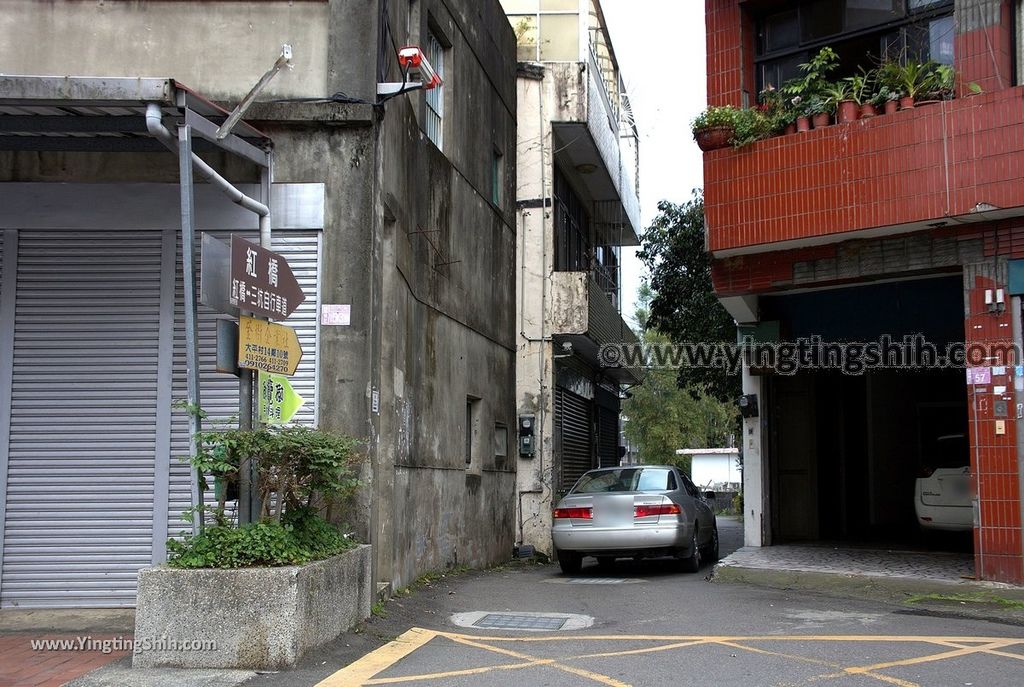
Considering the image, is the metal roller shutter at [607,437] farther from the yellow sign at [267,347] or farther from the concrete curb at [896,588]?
the yellow sign at [267,347]

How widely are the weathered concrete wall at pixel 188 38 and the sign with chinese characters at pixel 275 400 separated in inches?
119

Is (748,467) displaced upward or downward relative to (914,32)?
downward

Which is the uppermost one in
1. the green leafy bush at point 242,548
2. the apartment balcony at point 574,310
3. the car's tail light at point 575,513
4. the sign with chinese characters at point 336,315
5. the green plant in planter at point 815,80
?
the green plant in planter at point 815,80

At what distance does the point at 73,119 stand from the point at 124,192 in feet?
4.06

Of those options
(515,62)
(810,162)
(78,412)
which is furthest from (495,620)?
(515,62)

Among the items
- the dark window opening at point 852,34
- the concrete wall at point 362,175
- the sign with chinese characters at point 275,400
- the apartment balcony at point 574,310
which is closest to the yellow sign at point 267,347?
the sign with chinese characters at point 275,400

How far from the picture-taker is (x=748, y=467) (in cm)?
1544

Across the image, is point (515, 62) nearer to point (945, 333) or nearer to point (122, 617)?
point (945, 333)

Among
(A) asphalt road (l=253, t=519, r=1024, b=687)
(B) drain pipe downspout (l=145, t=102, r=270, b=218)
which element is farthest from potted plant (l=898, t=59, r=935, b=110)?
(B) drain pipe downspout (l=145, t=102, r=270, b=218)

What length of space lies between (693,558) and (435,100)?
7084 millimetres

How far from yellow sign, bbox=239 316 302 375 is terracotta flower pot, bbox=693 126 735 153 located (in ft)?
21.3

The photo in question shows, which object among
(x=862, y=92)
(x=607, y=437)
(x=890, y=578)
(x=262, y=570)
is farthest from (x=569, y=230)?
(x=262, y=570)

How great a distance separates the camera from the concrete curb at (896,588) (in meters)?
9.67

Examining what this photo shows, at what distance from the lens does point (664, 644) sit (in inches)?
311
